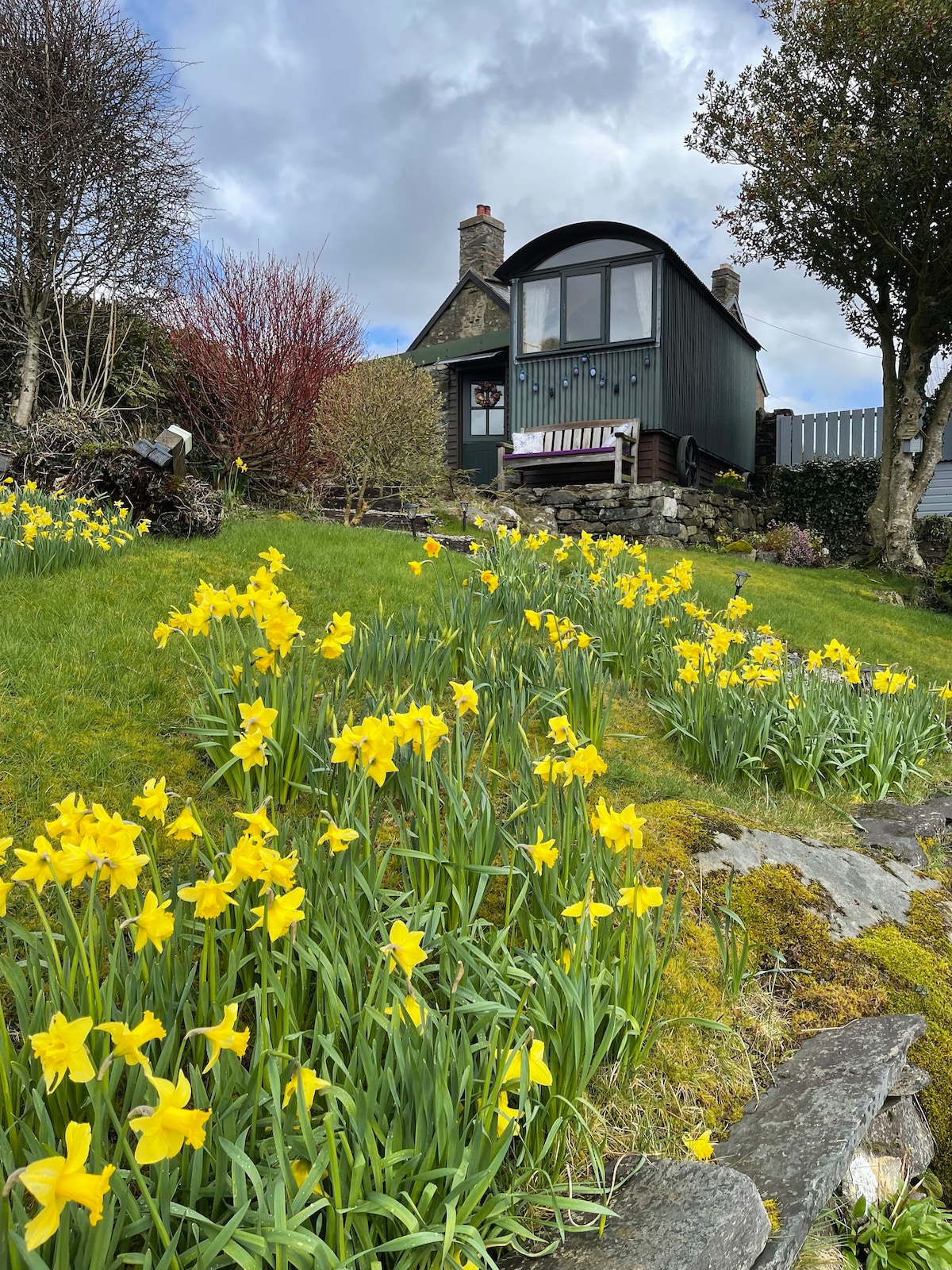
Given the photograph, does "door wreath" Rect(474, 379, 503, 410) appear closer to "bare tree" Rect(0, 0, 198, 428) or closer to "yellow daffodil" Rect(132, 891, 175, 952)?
"bare tree" Rect(0, 0, 198, 428)

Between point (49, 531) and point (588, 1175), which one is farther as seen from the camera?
point (49, 531)

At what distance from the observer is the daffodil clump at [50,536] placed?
405 centimetres

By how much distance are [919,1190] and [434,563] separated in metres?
4.40

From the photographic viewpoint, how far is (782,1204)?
147 centimetres

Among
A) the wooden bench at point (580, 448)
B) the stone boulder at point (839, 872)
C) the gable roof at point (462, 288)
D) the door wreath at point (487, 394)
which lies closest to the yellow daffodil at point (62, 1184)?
the stone boulder at point (839, 872)

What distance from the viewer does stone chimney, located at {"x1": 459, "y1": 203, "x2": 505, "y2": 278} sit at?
19.0 metres

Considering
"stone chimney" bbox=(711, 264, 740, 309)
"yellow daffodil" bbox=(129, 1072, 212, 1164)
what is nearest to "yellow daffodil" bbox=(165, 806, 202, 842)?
"yellow daffodil" bbox=(129, 1072, 212, 1164)

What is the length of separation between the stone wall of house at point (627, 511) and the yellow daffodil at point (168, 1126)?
36.8ft

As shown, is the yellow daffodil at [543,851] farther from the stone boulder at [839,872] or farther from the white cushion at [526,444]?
the white cushion at [526,444]

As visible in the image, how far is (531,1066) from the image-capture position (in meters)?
1.29

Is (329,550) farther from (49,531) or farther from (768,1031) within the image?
(768,1031)

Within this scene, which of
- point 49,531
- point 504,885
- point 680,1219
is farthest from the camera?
point 49,531

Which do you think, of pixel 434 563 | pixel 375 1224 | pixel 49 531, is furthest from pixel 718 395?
pixel 375 1224

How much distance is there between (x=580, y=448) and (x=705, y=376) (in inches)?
136
